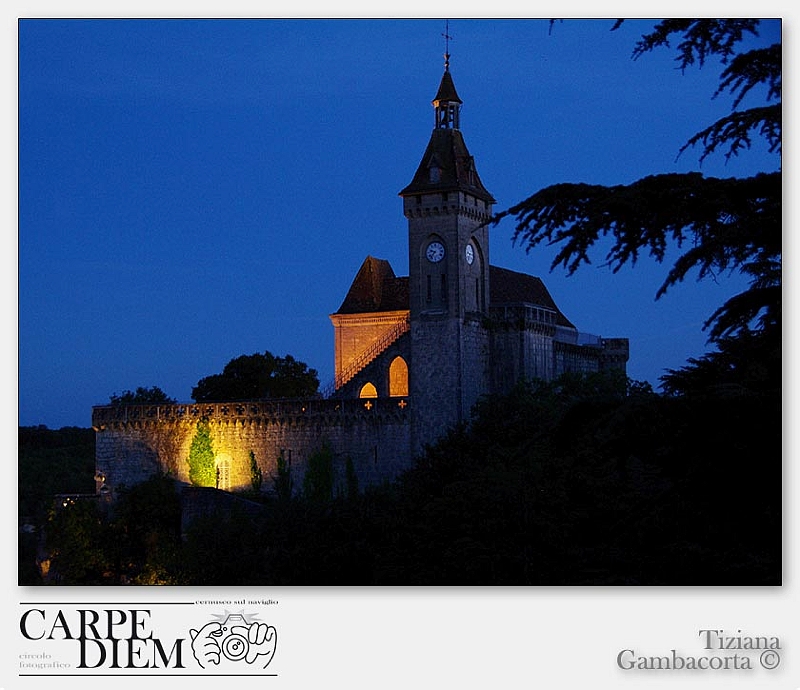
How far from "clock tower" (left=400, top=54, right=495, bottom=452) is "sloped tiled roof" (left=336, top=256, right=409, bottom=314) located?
7.29 m

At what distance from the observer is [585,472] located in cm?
1989

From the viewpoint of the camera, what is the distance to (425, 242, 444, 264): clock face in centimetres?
3912

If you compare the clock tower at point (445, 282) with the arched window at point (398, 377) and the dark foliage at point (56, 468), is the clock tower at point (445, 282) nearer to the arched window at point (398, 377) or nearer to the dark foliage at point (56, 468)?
the arched window at point (398, 377)

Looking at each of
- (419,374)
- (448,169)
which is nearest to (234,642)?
(419,374)

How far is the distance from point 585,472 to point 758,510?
9615 mm

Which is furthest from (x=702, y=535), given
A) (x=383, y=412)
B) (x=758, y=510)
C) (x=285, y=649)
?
(x=383, y=412)

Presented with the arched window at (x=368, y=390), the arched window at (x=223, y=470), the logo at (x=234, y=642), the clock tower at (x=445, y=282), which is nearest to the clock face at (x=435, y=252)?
the clock tower at (x=445, y=282)

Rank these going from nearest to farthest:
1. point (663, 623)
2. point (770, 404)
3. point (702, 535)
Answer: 1. point (770, 404)
2. point (702, 535)
3. point (663, 623)

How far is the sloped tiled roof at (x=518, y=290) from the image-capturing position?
145 feet

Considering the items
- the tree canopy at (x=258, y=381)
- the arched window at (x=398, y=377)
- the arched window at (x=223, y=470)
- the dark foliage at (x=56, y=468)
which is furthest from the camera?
the tree canopy at (x=258, y=381)

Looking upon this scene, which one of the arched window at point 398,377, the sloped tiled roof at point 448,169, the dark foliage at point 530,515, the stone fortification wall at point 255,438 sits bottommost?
the dark foliage at point 530,515

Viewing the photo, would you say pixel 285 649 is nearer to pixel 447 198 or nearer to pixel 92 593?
pixel 92 593

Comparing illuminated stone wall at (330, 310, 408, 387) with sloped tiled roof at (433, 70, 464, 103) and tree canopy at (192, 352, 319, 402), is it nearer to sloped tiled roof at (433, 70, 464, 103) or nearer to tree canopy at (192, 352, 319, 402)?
tree canopy at (192, 352, 319, 402)

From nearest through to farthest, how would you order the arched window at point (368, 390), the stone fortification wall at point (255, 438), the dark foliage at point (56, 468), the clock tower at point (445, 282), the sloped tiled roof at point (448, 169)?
the dark foliage at point (56, 468), the clock tower at point (445, 282), the stone fortification wall at point (255, 438), the sloped tiled roof at point (448, 169), the arched window at point (368, 390)
